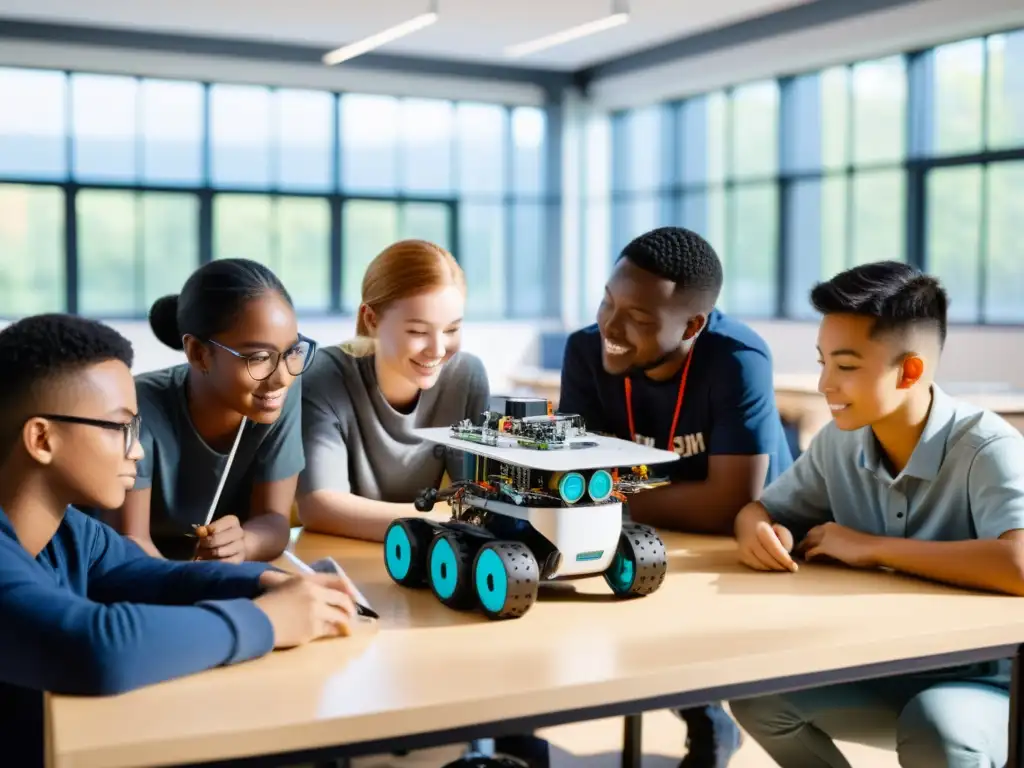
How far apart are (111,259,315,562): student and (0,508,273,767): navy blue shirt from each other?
0.31 m

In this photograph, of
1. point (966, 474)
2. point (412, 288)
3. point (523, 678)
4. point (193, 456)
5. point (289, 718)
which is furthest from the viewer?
point (412, 288)

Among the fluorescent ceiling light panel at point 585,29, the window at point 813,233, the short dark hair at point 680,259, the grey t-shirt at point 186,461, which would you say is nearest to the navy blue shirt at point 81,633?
the grey t-shirt at point 186,461

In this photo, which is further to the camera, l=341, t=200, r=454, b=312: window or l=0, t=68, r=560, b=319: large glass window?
l=341, t=200, r=454, b=312: window

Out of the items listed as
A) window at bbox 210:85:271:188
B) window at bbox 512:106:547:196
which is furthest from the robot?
window at bbox 512:106:547:196

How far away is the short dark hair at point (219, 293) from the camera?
185 cm

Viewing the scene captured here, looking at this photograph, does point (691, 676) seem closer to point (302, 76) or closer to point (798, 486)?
point (798, 486)

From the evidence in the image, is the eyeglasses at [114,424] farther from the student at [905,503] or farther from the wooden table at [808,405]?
the wooden table at [808,405]

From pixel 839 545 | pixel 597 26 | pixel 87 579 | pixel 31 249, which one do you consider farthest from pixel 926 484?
pixel 31 249

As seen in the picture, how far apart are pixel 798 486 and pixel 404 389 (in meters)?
0.80

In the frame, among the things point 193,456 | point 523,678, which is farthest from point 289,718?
point 193,456

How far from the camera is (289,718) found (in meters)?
1.13

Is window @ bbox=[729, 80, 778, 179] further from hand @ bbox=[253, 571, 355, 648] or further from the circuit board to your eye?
hand @ bbox=[253, 571, 355, 648]

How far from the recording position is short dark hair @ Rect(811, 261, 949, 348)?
183 cm

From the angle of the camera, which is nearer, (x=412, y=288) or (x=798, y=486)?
(x=798, y=486)
